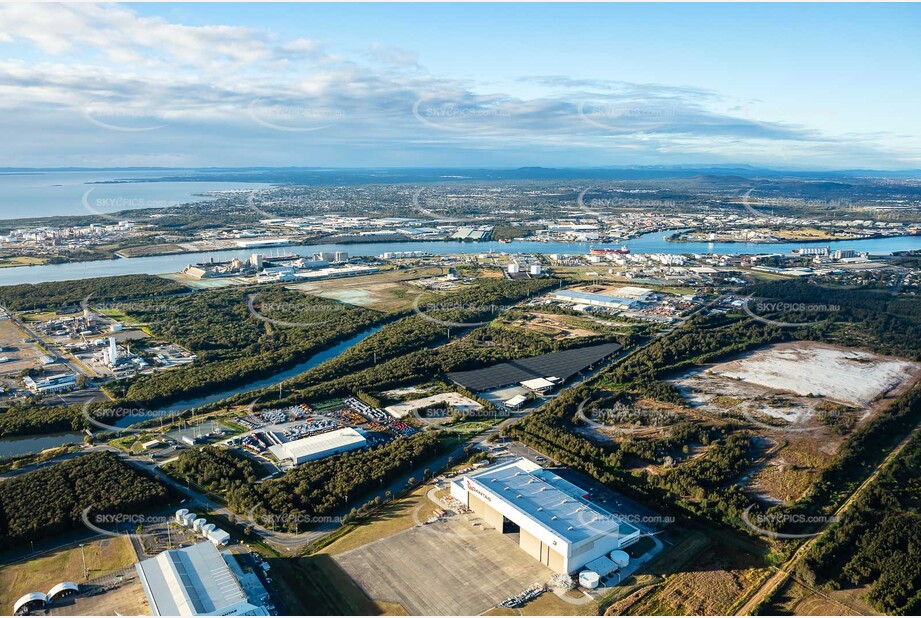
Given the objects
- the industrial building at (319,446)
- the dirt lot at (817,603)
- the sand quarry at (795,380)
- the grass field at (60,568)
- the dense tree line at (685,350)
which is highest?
the dense tree line at (685,350)

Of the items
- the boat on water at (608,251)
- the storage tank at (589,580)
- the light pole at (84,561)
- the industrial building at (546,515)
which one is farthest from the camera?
the boat on water at (608,251)

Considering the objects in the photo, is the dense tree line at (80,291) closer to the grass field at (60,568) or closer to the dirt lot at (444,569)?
the grass field at (60,568)

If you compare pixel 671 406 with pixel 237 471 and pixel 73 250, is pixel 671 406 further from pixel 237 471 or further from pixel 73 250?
pixel 73 250

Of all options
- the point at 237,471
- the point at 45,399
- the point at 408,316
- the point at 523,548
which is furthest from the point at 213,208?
the point at 523,548

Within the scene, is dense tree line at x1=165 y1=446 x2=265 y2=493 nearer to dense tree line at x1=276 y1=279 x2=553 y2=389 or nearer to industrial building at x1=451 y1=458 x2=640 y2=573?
industrial building at x1=451 y1=458 x2=640 y2=573

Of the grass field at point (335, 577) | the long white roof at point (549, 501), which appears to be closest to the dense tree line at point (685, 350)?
the long white roof at point (549, 501)

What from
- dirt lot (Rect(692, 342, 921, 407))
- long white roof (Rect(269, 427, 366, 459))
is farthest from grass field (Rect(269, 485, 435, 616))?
dirt lot (Rect(692, 342, 921, 407))

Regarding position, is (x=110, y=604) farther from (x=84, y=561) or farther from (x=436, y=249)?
(x=436, y=249)
